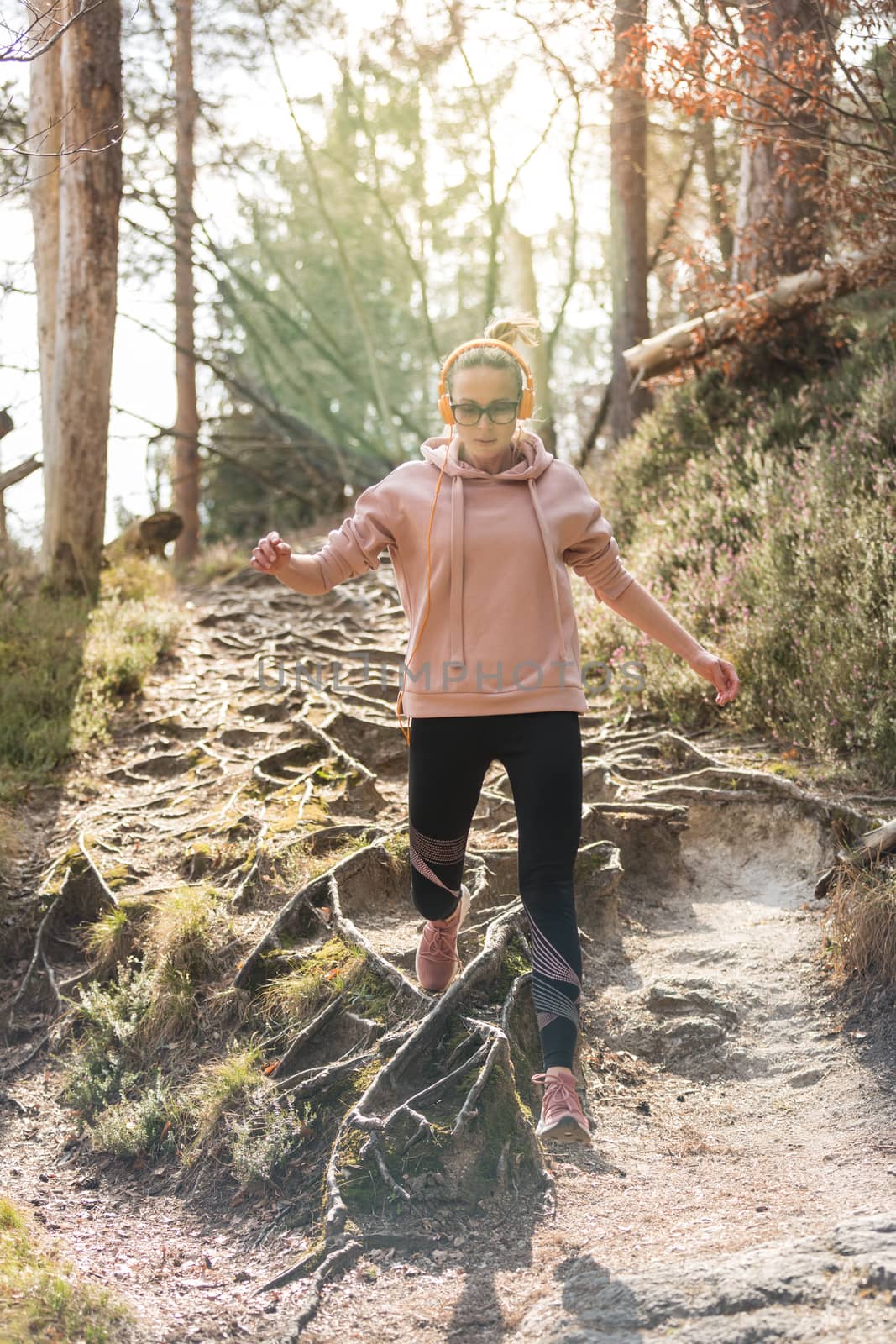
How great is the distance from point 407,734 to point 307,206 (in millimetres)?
20147

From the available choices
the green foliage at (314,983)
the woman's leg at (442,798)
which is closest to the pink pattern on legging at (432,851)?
the woman's leg at (442,798)

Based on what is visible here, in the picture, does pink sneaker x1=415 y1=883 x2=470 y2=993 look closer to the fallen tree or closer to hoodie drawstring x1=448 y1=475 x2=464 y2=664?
hoodie drawstring x1=448 y1=475 x2=464 y2=664

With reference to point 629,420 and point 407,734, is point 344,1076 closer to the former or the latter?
point 407,734

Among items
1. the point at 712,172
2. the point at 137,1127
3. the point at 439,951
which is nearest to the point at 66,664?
the point at 137,1127

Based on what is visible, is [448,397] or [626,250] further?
[626,250]

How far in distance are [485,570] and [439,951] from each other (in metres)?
1.41

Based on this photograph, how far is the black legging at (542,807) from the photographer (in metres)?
2.92

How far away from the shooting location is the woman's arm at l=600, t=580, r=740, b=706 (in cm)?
331

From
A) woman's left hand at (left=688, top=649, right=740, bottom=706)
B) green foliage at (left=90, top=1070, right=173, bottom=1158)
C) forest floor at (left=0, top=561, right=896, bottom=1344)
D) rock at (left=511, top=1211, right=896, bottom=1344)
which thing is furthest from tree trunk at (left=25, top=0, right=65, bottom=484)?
rock at (left=511, top=1211, right=896, bottom=1344)

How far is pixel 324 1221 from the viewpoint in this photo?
122 inches

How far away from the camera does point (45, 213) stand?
10.4 meters

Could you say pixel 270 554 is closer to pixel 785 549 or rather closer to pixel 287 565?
pixel 287 565

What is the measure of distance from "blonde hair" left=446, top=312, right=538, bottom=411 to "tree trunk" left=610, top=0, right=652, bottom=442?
413 inches

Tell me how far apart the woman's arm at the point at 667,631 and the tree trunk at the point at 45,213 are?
25.1 feet
